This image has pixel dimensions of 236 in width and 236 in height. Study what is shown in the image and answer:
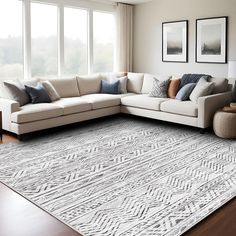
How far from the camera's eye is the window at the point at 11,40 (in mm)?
5613

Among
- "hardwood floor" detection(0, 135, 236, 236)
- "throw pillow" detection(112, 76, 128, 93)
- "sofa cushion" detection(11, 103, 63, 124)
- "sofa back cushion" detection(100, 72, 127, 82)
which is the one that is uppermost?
"sofa back cushion" detection(100, 72, 127, 82)

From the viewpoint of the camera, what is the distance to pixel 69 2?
6.39m

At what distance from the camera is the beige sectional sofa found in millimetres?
4738

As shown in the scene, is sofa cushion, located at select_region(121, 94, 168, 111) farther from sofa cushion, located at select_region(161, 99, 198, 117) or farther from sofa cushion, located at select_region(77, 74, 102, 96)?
sofa cushion, located at select_region(77, 74, 102, 96)

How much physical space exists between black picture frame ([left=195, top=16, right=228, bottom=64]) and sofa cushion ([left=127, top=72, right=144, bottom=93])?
1.20m

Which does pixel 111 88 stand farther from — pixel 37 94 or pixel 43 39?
pixel 37 94

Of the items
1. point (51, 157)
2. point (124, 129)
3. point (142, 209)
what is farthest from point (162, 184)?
point (124, 129)

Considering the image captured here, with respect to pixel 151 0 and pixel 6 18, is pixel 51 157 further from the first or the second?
pixel 151 0

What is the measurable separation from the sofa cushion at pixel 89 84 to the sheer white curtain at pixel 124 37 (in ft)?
3.41

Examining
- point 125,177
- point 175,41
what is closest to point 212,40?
point 175,41

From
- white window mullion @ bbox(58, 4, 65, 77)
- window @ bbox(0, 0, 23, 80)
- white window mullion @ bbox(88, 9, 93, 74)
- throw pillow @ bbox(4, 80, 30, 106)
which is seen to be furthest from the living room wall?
throw pillow @ bbox(4, 80, 30, 106)

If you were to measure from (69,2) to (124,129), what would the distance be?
292 centimetres

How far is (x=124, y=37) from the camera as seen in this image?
24.3 ft

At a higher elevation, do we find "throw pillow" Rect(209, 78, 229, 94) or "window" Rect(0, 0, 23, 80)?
"window" Rect(0, 0, 23, 80)
